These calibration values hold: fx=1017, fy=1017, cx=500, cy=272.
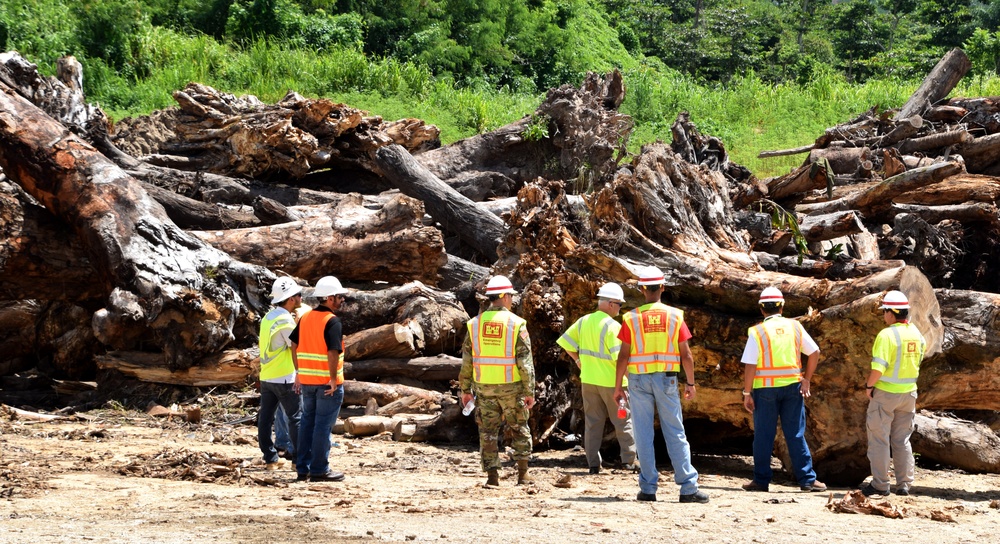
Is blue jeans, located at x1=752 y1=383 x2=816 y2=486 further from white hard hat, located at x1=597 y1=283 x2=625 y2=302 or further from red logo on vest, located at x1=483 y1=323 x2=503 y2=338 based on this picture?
red logo on vest, located at x1=483 y1=323 x2=503 y2=338

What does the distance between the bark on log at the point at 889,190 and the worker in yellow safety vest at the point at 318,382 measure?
852 centimetres

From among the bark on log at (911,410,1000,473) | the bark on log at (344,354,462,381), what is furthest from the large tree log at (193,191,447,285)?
the bark on log at (911,410,1000,473)

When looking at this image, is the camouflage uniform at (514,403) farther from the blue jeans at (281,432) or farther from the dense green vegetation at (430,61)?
the dense green vegetation at (430,61)

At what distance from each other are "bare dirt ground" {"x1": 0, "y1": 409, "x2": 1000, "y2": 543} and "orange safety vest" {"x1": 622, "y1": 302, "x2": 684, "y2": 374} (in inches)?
34.0

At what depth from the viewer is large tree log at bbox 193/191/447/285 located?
1174 centimetres

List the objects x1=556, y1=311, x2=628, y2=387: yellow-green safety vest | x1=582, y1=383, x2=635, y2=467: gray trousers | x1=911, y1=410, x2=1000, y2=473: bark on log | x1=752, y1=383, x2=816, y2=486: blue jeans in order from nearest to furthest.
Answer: x1=752, y1=383, x2=816, y2=486: blue jeans
x1=556, y1=311, x2=628, y2=387: yellow-green safety vest
x1=582, y1=383, x2=635, y2=467: gray trousers
x1=911, y1=410, x2=1000, y2=473: bark on log

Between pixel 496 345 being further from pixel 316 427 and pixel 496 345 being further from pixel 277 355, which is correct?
pixel 277 355

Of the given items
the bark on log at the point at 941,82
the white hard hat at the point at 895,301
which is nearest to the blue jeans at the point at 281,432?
the white hard hat at the point at 895,301

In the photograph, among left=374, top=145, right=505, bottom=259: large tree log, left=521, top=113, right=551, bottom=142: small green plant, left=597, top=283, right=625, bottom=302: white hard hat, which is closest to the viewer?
left=597, top=283, right=625, bottom=302: white hard hat

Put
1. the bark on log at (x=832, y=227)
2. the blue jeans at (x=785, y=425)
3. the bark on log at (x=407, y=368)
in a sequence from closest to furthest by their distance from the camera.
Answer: the blue jeans at (x=785, y=425), the bark on log at (x=407, y=368), the bark on log at (x=832, y=227)

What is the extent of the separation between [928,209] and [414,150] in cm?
752

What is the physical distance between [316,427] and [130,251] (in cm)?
399

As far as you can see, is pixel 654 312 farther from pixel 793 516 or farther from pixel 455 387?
pixel 455 387

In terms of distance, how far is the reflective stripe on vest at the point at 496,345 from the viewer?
7109 mm
